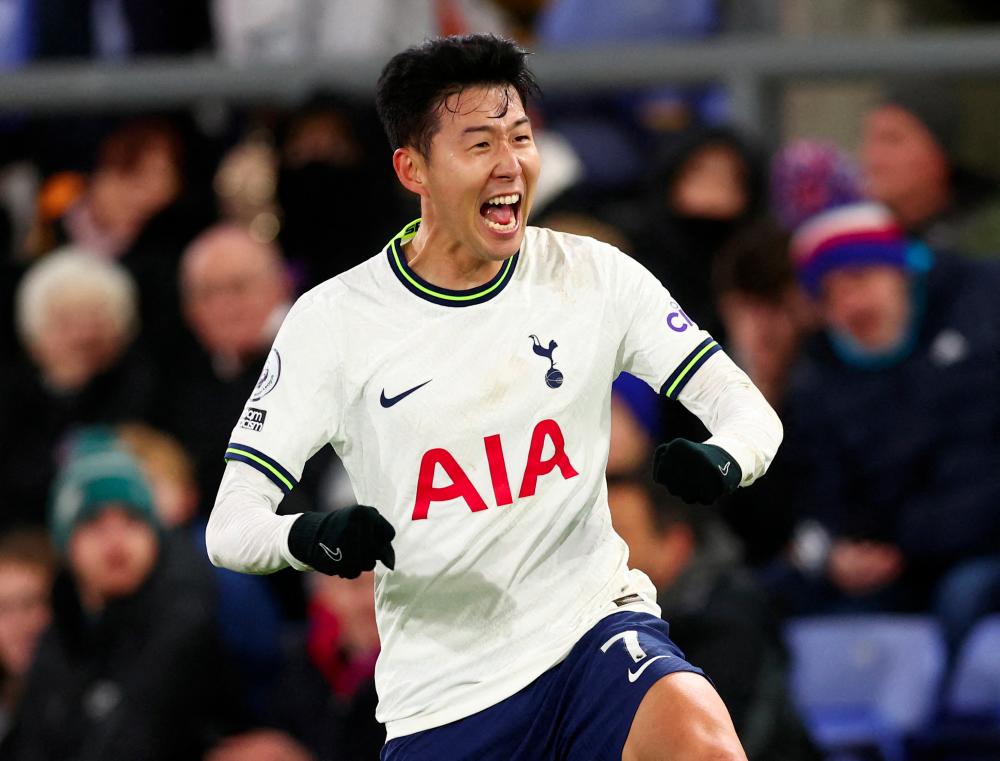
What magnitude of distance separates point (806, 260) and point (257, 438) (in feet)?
11.0

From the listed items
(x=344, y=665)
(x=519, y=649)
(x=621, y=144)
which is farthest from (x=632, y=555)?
(x=621, y=144)

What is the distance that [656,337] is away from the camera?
430 cm

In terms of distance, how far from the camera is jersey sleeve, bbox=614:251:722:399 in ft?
14.0

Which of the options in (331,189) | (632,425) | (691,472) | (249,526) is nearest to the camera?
(691,472)

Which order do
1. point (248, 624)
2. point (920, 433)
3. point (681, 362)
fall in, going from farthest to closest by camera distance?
point (920, 433) < point (248, 624) < point (681, 362)

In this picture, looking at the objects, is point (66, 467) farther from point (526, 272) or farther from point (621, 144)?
point (526, 272)

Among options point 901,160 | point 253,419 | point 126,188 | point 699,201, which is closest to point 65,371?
point 126,188

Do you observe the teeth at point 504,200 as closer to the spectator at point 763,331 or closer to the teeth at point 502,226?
the teeth at point 502,226

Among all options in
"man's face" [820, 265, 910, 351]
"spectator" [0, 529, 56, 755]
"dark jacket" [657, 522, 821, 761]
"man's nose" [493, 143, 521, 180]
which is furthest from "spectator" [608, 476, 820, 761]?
"spectator" [0, 529, 56, 755]

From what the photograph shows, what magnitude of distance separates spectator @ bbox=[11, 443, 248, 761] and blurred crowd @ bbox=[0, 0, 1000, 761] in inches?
0.4

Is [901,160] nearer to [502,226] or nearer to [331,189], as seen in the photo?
[331,189]

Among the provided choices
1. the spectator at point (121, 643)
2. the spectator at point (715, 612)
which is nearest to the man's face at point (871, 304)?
the spectator at point (715, 612)

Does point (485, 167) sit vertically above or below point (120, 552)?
above

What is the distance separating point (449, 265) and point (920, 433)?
2.93m
